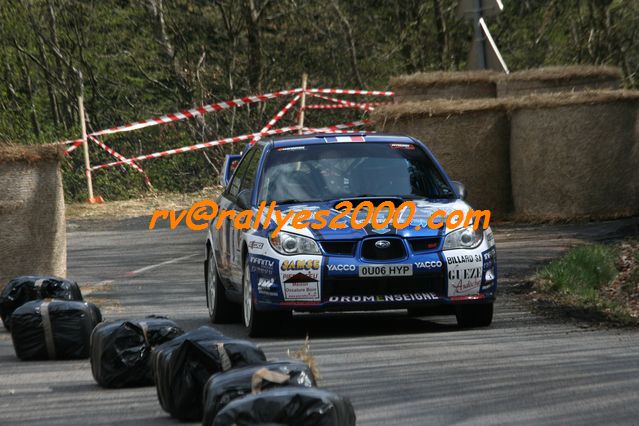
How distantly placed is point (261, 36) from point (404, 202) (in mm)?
24363

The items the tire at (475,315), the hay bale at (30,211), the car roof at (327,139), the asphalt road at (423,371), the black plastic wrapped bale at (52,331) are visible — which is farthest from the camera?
the hay bale at (30,211)

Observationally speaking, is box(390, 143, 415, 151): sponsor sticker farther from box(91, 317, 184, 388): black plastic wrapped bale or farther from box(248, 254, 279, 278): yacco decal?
box(91, 317, 184, 388): black plastic wrapped bale

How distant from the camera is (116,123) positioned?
123 ft

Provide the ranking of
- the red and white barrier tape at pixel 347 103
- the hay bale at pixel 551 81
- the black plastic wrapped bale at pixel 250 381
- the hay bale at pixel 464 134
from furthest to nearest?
the red and white barrier tape at pixel 347 103 < the hay bale at pixel 551 81 < the hay bale at pixel 464 134 < the black plastic wrapped bale at pixel 250 381

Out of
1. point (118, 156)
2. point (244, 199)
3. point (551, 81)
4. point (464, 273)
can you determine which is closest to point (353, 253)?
point (464, 273)

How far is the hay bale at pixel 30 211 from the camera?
1468cm

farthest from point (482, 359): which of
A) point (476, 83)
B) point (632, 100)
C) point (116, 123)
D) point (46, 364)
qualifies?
point (116, 123)

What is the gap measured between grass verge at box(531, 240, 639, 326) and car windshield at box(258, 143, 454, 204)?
1.44m

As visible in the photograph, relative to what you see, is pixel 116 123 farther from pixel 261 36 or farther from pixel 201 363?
pixel 201 363

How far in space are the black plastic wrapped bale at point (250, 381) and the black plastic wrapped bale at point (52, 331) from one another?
3964 millimetres

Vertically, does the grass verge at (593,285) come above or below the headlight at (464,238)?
below

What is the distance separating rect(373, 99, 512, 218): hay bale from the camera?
68.8 feet

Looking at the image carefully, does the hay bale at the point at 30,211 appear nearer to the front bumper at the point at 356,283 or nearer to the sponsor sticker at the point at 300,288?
the front bumper at the point at 356,283

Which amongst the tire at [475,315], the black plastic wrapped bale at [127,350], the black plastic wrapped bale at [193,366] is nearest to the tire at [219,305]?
the tire at [475,315]
